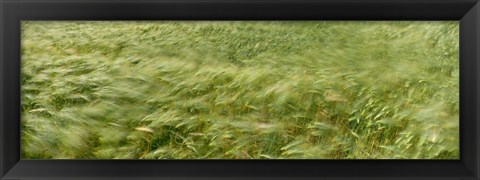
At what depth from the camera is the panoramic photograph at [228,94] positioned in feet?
3.77

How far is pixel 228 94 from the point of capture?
3.84 feet

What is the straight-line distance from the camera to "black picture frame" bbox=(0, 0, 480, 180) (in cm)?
109

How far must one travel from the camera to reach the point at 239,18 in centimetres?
112

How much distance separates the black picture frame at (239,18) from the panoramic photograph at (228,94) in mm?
35

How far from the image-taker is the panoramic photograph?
115cm

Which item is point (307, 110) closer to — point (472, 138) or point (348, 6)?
point (348, 6)

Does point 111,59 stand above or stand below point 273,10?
below

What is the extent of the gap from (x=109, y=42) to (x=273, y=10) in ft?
1.71

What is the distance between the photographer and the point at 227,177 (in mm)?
1115

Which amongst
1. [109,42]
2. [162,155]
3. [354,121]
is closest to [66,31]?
[109,42]

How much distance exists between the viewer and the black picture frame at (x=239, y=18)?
1095mm

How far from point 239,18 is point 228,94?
237 millimetres

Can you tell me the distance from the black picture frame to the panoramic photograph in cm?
4

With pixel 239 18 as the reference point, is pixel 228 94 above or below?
below
